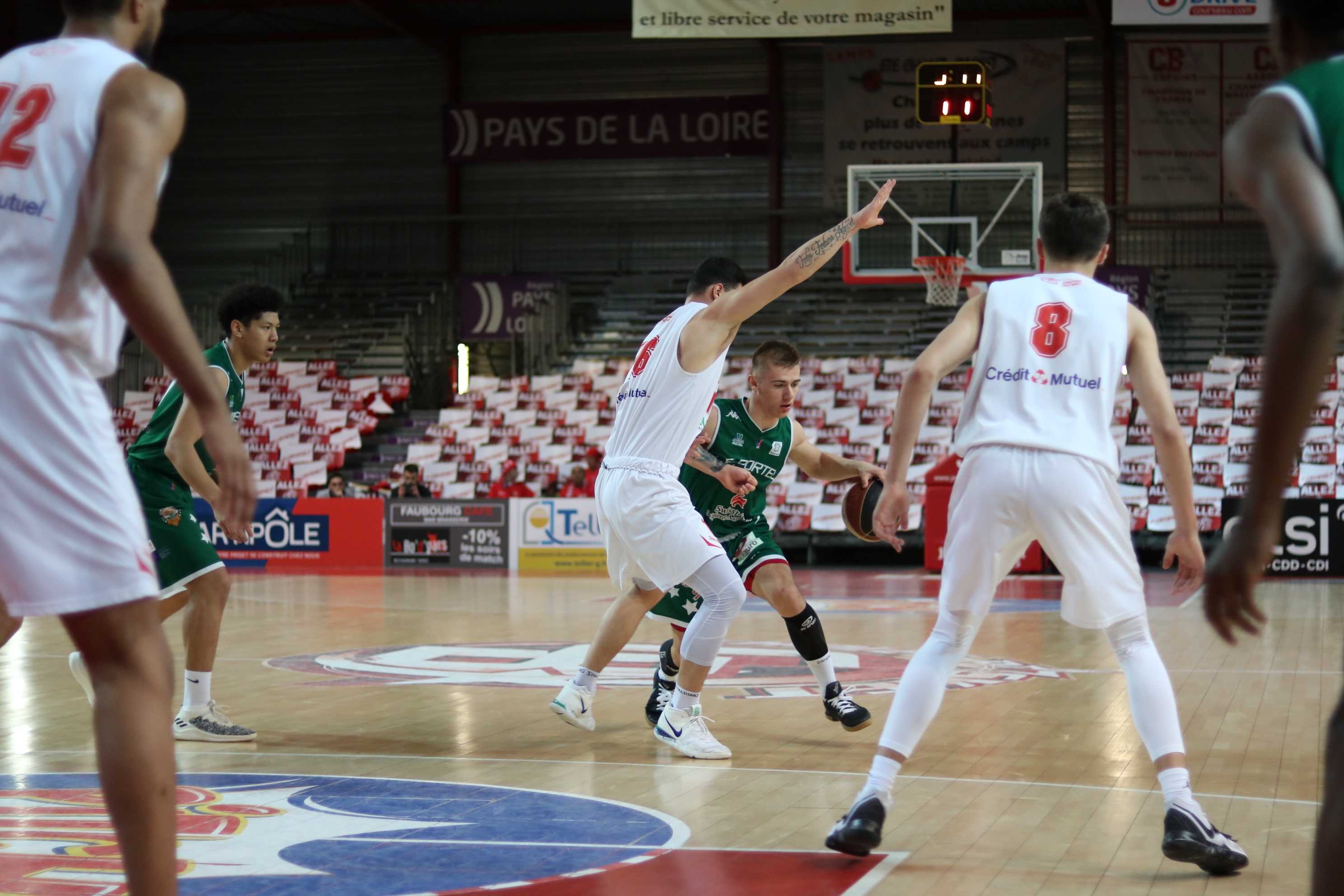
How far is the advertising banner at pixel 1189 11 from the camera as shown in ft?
45.8

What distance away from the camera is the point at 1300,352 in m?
1.98

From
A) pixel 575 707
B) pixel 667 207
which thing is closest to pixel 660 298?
pixel 667 207

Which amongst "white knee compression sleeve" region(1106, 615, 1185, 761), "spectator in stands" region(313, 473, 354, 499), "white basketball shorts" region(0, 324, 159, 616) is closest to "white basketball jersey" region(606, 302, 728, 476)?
"white knee compression sleeve" region(1106, 615, 1185, 761)

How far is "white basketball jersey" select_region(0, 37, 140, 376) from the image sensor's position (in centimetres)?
249

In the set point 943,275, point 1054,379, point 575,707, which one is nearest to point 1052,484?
point 1054,379

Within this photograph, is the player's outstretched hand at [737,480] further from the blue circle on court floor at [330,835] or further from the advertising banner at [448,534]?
the advertising banner at [448,534]

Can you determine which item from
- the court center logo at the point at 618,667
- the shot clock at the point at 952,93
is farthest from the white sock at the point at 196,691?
the shot clock at the point at 952,93

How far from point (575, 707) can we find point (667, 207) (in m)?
20.4

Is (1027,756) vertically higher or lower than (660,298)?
lower

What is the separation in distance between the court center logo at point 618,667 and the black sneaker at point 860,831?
11.3 ft

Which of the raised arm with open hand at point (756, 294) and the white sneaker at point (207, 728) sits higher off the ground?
the raised arm with open hand at point (756, 294)

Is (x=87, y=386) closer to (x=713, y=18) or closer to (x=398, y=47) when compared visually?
(x=713, y=18)

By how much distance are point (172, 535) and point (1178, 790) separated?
13.9ft

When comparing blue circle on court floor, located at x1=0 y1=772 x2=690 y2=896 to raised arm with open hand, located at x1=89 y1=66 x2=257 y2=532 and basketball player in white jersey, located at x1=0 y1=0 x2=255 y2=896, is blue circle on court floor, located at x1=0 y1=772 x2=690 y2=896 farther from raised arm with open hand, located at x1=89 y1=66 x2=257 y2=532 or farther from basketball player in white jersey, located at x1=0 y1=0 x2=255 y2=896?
raised arm with open hand, located at x1=89 y1=66 x2=257 y2=532
